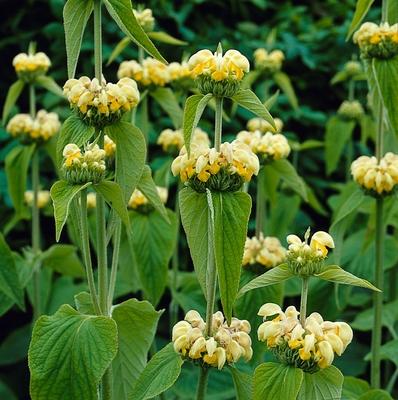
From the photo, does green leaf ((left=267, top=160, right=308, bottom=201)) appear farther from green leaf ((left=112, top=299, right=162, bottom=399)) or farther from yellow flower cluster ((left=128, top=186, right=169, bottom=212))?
green leaf ((left=112, top=299, right=162, bottom=399))

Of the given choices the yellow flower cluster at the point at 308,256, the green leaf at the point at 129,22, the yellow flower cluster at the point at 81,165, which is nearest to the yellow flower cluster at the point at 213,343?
the yellow flower cluster at the point at 308,256

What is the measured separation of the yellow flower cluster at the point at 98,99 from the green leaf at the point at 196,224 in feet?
0.61

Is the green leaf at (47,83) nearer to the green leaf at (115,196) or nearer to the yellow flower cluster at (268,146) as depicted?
the yellow flower cluster at (268,146)

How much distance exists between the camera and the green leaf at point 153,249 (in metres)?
1.76

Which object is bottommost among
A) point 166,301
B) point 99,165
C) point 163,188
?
point 166,301

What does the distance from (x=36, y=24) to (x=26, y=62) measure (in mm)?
1236

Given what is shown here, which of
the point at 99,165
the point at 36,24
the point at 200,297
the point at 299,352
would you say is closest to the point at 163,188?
the point at 200,297

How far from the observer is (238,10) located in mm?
3600

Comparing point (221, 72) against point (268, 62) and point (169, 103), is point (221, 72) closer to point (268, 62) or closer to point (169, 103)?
point (169, 103)

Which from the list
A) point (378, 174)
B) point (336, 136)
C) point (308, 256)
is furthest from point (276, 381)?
point (336, 136)

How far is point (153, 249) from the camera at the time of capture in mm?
1797

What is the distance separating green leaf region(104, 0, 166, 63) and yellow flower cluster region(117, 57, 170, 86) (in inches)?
26.1

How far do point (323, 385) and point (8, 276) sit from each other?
2.43 ft

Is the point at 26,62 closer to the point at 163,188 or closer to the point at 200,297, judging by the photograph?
the point at 163,188
